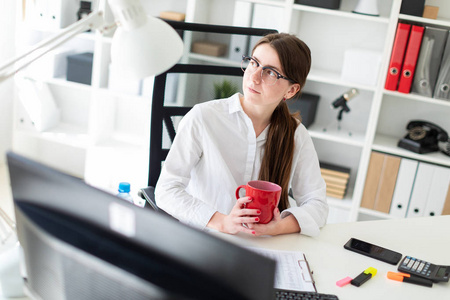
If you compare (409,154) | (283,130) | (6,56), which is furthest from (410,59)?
(6,56)

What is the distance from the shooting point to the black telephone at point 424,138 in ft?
9.85

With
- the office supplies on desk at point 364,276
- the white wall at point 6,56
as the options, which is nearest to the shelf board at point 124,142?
the white wall at point 6,56

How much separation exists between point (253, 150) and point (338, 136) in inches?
59.0

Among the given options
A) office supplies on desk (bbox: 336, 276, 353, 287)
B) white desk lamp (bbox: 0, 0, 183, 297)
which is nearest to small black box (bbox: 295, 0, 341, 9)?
office supplies on desk (bbox: 336, 276, 353, 287)

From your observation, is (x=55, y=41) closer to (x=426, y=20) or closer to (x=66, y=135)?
(x=426, y=20)

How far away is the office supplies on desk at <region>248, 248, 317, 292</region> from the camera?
1.31m

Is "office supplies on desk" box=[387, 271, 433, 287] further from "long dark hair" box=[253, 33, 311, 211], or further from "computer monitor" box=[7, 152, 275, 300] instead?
"computer monitor" box=[7, 152, 275, 300]

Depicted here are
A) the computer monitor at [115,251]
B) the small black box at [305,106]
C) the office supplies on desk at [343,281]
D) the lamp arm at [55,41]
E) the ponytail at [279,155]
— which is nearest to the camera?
the computer monitor at [115,251]

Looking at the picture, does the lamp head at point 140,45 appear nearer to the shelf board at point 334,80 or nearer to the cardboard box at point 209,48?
the cardboard box at point 209,48

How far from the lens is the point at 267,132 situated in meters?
1.74

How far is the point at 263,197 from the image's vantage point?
1361 mm

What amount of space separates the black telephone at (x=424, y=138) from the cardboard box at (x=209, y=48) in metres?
1.22

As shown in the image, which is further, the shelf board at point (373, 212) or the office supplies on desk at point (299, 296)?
the shelf board at point (373, 212)

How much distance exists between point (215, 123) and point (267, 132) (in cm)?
17
